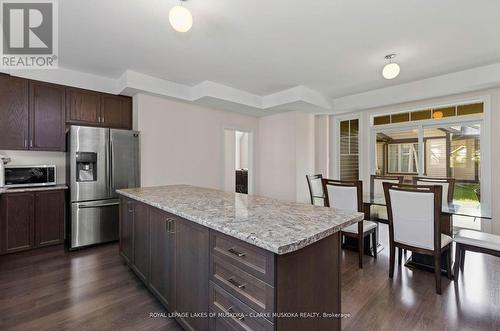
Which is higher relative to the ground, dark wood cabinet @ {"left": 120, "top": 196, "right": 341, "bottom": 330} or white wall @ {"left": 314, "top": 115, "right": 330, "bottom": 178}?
white wall @ {"left": 314, "top": 115, "right": 330, "bottom": 178}

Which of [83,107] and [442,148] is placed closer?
[83,107]

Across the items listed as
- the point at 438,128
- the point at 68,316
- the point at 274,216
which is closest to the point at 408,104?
the point at 438,128

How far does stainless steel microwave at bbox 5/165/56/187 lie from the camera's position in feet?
9.95

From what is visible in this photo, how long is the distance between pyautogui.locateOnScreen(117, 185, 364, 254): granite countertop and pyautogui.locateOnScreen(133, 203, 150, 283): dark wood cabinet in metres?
0.25

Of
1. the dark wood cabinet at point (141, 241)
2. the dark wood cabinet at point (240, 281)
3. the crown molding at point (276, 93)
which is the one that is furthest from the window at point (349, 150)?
the dark wood cabinet at point (141, 241)

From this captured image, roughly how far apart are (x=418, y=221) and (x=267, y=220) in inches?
69.4

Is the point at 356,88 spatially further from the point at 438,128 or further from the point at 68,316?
the point at 68,316

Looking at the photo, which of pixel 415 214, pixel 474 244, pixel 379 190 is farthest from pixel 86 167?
pixel 474 244

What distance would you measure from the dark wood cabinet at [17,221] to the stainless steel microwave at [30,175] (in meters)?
0.20

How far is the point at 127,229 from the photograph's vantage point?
249 centimetres

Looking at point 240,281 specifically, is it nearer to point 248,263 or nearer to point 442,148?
point 248,263

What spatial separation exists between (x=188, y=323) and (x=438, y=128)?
4980mm

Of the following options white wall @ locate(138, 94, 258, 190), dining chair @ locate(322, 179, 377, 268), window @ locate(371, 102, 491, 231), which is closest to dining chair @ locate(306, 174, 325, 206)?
dining chair @ locate(322, 179, 377, 268)

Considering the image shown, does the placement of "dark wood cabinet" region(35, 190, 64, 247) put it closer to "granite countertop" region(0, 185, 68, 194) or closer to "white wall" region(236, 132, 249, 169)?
"granite countertop" region(0, 185, 68, 194)
